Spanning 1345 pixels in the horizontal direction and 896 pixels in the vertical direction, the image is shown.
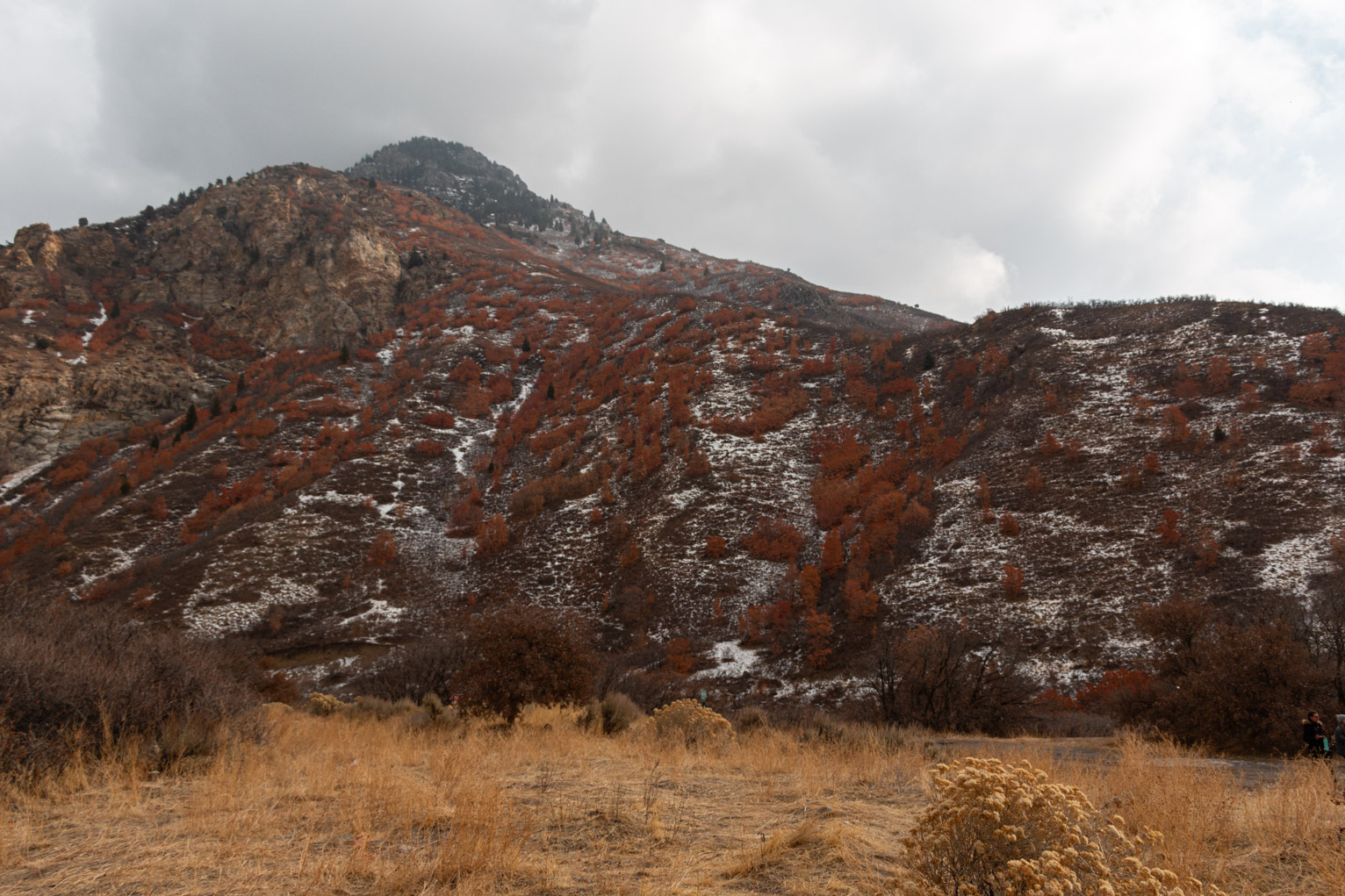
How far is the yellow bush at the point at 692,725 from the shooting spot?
11.5m

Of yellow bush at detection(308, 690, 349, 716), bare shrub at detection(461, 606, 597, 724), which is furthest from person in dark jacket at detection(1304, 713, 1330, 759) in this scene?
yellow bush at detection(308, 690, 349, 716)

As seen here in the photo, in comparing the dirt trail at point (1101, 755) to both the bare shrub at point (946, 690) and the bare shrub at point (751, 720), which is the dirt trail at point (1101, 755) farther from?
the bare shrub at point (751, 720)

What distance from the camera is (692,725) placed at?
12.2m

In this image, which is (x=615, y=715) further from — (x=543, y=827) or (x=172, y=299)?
(x=172, y=299)

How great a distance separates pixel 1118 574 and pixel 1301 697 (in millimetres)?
14495

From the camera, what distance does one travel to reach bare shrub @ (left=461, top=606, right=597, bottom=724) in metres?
14.9

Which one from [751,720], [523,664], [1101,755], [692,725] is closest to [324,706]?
[523,664]

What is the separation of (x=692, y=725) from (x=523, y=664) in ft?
16.7

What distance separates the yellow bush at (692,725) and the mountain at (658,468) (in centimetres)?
1545

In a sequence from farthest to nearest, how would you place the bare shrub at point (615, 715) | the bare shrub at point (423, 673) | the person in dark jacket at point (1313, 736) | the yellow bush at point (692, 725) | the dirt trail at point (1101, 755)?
the bare shrub at point (423, 673), the bare shrub at point (615, 715), the yellow bush at point (692, 725), the person in dark jacket at point (1313, 736), the dirt trail at point (1101, 755)

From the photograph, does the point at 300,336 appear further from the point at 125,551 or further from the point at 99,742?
Answer: the point at 99,742

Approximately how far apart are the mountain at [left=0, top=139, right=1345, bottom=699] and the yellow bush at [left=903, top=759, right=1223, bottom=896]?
24.4 m

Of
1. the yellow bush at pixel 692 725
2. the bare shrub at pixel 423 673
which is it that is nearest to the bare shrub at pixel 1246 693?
the yellow bush at pixel 692 725

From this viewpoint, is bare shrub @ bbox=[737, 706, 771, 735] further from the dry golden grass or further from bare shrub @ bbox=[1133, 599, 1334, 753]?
bare shrub @ bbox=[1133, 599, 1334, 753]
